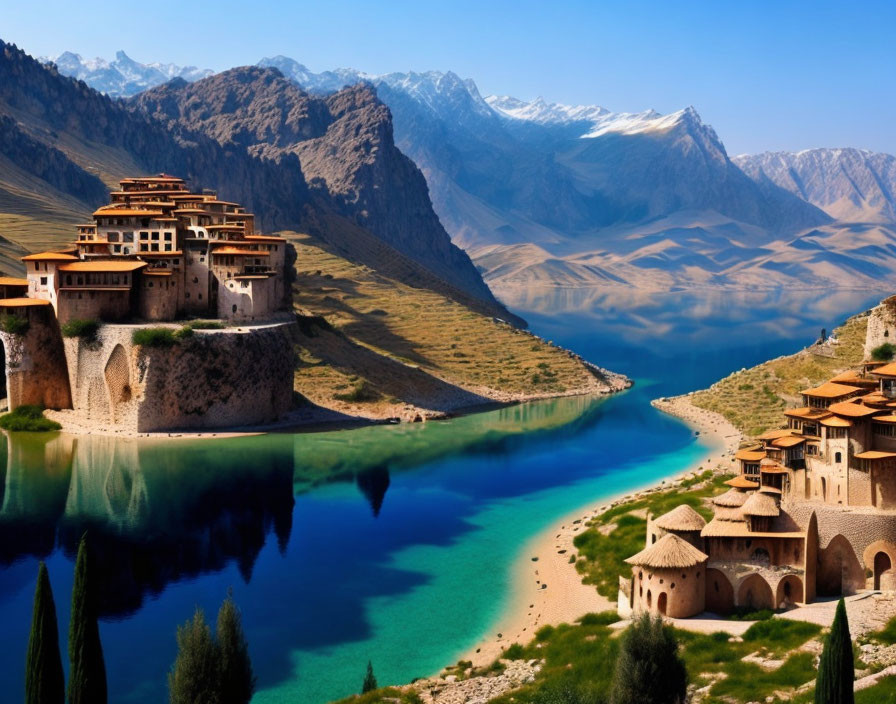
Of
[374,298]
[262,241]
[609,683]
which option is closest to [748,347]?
[374,298]

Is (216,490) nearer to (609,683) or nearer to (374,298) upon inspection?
(609,683)

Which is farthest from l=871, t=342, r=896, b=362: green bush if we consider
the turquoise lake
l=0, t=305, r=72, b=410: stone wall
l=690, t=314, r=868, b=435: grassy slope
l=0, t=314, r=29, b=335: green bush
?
l=0, t=314, r=29, b=335: green bush

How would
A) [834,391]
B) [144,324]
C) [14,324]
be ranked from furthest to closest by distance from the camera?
1. [144,324]
2. [14,324]
3. [834,391]

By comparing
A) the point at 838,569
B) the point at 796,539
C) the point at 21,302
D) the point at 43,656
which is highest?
the point at 21,302

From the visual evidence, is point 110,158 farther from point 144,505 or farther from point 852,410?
point 852,410

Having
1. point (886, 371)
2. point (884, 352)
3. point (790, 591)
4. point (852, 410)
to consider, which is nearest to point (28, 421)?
point (884, 352)

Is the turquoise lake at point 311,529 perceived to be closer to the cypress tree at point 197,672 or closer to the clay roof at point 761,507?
the cypress tree at point 197,672
